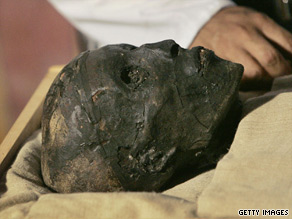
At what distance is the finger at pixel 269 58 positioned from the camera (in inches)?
52.8

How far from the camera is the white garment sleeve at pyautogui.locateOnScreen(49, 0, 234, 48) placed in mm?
1677

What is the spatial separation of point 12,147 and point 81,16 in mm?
889

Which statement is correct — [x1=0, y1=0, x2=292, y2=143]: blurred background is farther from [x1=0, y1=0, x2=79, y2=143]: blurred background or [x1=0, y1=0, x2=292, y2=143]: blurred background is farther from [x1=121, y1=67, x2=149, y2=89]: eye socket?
[x1=121, y1=67, x2=149, y2=89]: eye socket

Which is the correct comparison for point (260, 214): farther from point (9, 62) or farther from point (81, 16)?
point (9, 62)

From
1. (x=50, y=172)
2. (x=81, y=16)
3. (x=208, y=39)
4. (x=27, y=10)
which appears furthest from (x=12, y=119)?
(x=50, y=172)

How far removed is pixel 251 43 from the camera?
138 centimetres

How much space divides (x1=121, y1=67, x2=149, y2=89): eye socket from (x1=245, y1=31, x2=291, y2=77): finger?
505 millimetres

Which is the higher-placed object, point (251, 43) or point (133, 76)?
point (133, 76)

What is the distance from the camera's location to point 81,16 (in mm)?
1914

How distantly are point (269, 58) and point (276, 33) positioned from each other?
0.10m

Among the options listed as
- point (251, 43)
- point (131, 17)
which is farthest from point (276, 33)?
point (131, 17)
